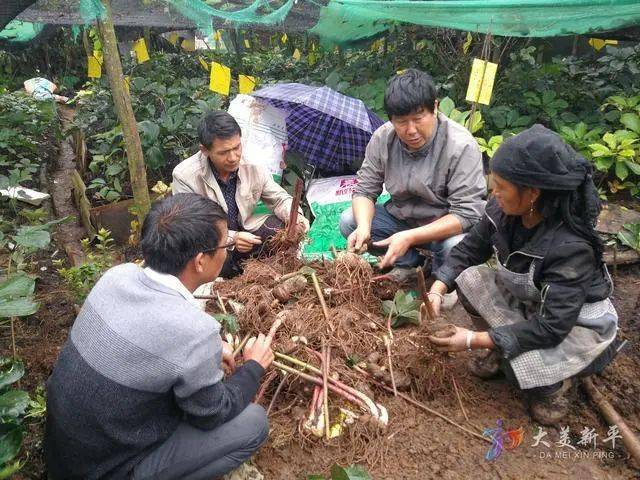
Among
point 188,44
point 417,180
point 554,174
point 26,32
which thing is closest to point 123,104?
point 417,180

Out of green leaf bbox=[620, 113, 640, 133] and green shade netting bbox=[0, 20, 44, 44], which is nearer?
green leaf bbox=[620, 113, 640, 133]

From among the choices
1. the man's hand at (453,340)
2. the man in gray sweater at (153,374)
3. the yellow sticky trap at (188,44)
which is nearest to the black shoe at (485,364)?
the man's hand at (453,340)

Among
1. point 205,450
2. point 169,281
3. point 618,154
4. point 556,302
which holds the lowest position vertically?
point 205,450

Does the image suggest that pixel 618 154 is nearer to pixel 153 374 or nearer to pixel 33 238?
pixel 153 374

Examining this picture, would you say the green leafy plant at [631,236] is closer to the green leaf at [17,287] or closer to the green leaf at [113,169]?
the green leaf at [17,287]

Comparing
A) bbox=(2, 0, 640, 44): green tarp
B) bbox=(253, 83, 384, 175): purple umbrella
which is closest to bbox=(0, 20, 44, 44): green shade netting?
bbox=(2, 0, 640, 44): green tarp

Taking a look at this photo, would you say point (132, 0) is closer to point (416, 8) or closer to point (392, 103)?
point (416, 8)

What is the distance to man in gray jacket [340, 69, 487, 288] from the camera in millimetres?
2664

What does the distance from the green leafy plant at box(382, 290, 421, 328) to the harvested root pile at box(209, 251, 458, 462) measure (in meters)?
0.08

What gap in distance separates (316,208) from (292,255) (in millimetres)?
1035

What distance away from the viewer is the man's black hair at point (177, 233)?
155 cm

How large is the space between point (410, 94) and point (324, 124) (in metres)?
1.56

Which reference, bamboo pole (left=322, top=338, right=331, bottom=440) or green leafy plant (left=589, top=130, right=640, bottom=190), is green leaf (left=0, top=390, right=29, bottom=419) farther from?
green leafy plant (left=589, top=130, right=640, bottom=190)

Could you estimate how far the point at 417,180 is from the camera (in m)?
2.99
